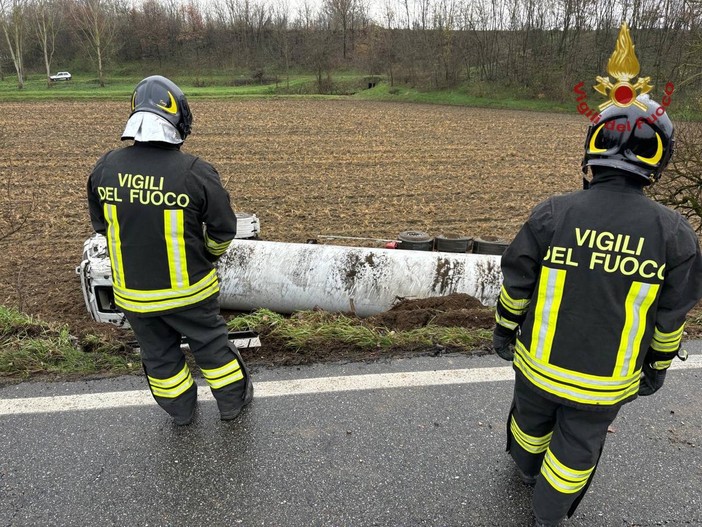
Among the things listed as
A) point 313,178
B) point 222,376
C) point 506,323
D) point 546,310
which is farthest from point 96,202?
point 313,178

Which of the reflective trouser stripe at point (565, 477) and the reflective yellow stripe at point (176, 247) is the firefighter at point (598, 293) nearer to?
the reflective trouser stripe at point (565, 477)

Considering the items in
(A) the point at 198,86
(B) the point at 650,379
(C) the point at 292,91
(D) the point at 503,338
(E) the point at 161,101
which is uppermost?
(E) the point at 161,101

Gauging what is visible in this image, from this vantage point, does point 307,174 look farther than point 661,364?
Yes

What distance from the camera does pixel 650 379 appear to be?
220cm

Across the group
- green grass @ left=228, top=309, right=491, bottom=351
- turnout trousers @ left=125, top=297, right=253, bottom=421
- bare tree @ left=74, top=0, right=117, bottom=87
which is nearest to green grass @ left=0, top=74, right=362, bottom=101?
bare tree @ left=74, top=0, right=117, bottom=87

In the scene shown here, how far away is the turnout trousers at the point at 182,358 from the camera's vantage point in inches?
109

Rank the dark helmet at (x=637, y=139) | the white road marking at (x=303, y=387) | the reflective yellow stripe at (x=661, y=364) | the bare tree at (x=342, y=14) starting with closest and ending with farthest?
the dark helmet at (x=637, y=139)
the reflective yellow stripe at (x=661, y=364)
the white road marking at (x=303, y=387)
the bare tree at (x=342, y=14)

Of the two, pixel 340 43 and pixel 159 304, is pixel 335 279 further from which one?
pixel 340 43

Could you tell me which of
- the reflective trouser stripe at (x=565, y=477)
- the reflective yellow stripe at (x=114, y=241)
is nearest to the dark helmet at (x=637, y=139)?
the reflective trouser stripe at (x=565, y=477)

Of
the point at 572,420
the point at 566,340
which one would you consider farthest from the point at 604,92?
the point at 572,420

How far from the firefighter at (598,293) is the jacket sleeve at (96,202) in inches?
87.5

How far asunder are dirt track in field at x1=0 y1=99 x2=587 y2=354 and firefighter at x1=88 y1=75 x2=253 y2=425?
172 cm

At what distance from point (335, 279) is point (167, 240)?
2325 millimetres

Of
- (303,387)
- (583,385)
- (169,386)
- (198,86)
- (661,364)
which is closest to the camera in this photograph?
(583,385)
